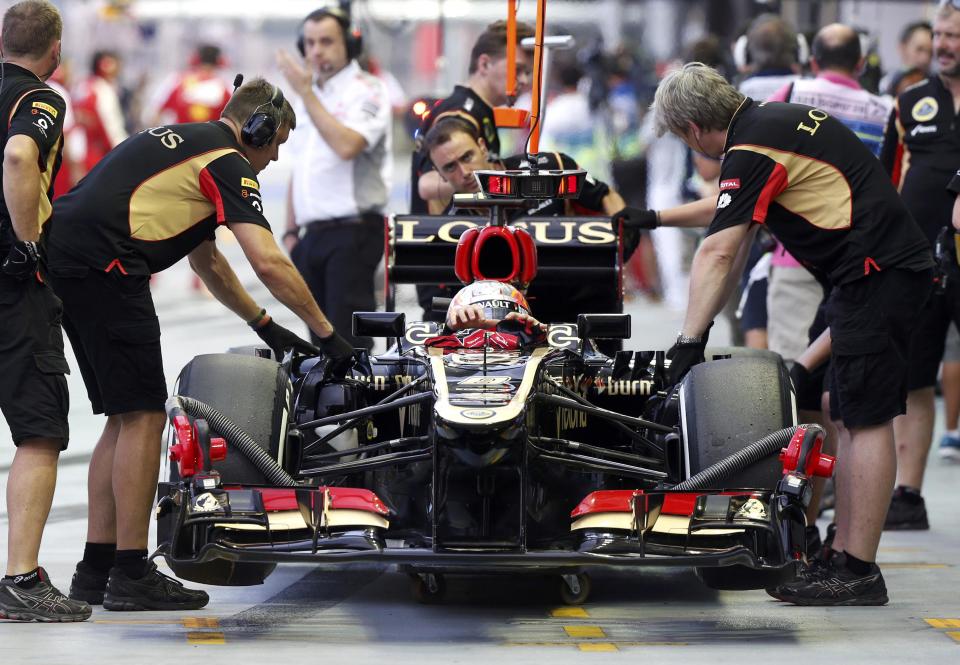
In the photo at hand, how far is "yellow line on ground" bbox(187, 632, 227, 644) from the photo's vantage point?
570 cm

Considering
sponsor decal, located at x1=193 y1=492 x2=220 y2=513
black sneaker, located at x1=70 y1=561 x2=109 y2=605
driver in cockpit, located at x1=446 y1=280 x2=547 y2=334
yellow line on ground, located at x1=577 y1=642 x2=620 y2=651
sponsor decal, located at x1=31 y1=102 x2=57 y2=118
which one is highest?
sponsor decal, located at x1=31 y1=102 x2=57 y2=118

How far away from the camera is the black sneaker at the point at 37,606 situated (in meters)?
6.00

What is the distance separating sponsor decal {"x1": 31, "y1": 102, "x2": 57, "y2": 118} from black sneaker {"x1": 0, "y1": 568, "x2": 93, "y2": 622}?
5.40 ft

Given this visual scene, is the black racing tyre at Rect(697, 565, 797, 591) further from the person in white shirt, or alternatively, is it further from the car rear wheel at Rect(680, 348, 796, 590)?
the person in white shirt

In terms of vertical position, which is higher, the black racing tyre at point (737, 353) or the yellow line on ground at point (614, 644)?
the black racing tyre at point (737, 353)

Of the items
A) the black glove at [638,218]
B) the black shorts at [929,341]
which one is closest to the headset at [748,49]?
the black shorts at [929,341]

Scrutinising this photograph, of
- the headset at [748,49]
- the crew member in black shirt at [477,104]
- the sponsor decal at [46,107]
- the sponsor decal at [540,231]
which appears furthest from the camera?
the headset at [748,49]

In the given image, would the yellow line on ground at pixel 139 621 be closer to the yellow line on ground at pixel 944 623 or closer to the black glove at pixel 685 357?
the black glove at pixel 685 357

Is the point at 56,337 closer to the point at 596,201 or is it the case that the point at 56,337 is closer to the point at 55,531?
the point at 55,531

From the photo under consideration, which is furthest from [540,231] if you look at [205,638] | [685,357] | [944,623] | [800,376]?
[205,638]

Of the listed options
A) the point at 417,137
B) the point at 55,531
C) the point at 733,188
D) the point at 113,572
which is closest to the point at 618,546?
the point at 733,188

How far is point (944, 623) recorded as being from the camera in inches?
238

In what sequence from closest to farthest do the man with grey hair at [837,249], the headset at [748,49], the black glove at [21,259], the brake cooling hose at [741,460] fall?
the brake cooling hose at [741,460] → the black glove at [21,259] → the man with grey hair at [837,249] → the headset at [748,49]

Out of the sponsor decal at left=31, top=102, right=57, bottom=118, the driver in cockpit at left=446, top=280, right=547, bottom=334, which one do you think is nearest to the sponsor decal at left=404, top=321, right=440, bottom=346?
the driver in cockpit at left=446, top=280, right=547, bottom=334
